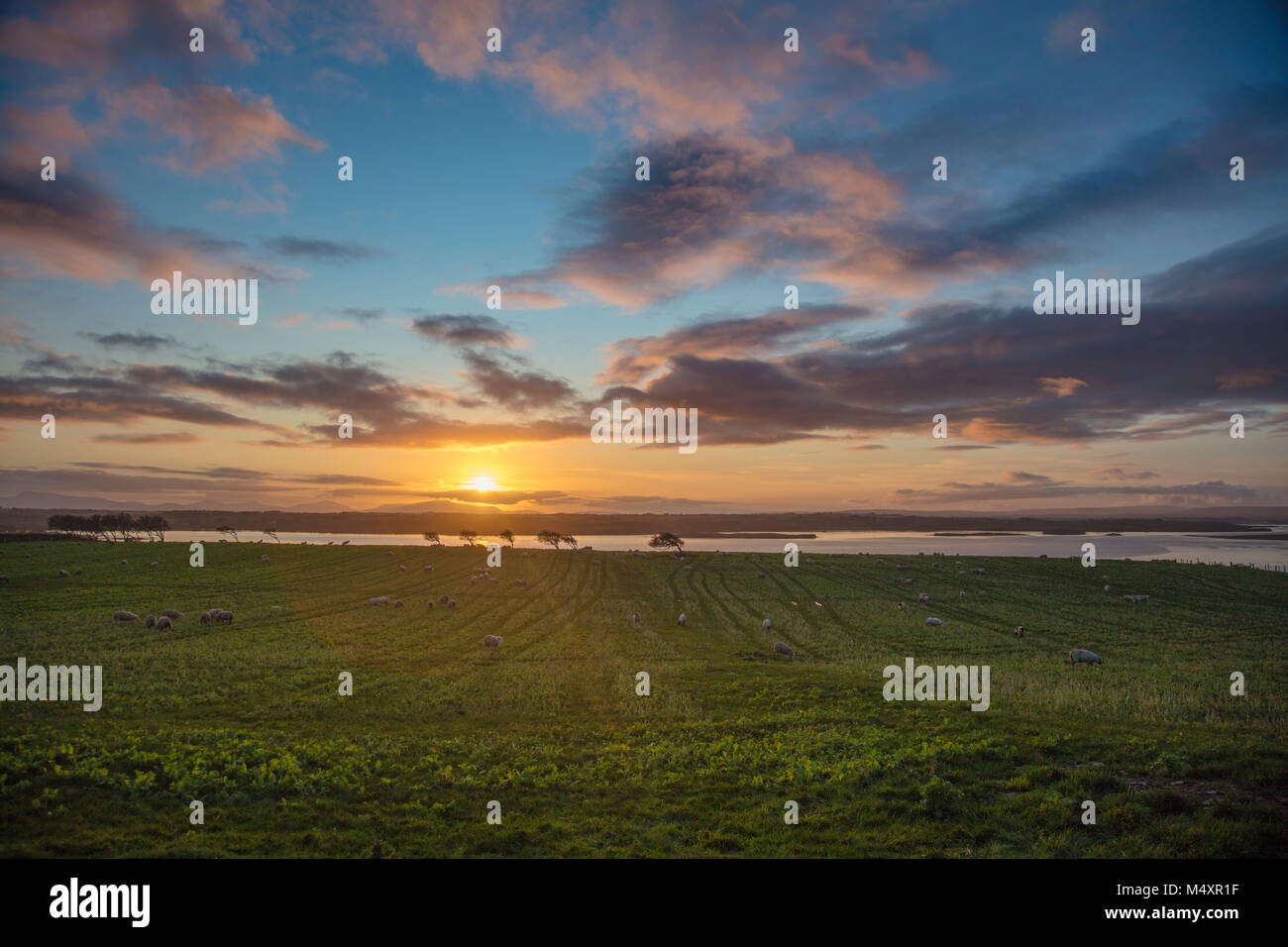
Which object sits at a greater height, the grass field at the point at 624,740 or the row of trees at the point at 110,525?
the row of trees at the point at 110,525

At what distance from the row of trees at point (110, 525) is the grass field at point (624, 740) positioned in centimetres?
10904

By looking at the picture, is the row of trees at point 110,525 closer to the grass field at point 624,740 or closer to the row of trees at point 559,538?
the row of trees at point 559,538

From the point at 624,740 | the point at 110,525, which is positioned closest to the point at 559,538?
the point at 110,525

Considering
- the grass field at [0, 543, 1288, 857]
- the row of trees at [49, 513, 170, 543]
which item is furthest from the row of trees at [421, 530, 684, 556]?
the grass field at [0, 543, 1288, 857]

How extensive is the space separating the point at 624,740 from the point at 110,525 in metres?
168

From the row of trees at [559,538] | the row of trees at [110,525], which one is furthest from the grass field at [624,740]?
the row of trees at [110,525]

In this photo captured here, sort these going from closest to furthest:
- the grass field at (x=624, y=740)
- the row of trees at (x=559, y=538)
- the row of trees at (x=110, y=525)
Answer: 1. the grass field at (x=624, y=740)
2. the row of trees at (x=559, y=538)
3. the row of trees at (x=110, y=525)

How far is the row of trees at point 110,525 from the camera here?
5153 inches

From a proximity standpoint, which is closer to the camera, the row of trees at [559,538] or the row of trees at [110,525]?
the row of trees at [559,538]

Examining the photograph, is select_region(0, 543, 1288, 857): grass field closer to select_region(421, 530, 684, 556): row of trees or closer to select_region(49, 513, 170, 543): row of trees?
select_region(421, 530, 684, 556): row of trees

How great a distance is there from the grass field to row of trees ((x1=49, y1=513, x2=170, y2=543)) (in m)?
109

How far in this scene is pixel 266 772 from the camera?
14.8m
